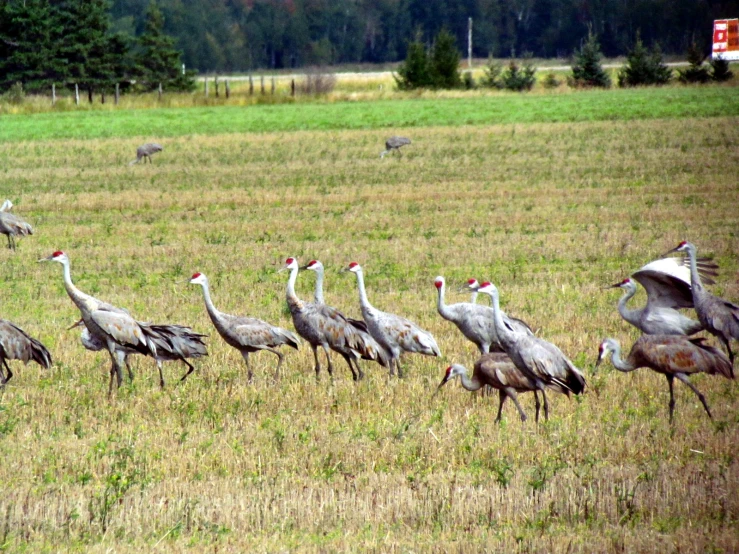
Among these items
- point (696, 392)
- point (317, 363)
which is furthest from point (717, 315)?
point (317, 363)

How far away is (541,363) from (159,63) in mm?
50494

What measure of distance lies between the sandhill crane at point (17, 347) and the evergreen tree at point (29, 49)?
45.0 meters

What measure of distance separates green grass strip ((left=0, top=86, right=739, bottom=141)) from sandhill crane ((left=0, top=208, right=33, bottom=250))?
16600 millimetres

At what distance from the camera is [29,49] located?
52.0m

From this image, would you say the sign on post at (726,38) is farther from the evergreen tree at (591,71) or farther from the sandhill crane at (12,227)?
the sandhill crane at (12,227)

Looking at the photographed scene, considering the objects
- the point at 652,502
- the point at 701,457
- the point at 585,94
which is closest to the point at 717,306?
the point at 701,457

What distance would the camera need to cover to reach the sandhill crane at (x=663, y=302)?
9727 millimetres

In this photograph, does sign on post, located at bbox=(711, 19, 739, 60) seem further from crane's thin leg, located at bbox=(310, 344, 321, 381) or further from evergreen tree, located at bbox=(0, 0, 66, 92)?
crane's thin leg, located at bbox=(310, 344, 321, 381)

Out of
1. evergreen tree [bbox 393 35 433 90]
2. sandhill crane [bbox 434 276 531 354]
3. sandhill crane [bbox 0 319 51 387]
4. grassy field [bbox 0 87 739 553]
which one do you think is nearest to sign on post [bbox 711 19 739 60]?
evergreen tree [bbox 393 35 433 90]

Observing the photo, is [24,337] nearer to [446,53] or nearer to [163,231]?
[163,231]

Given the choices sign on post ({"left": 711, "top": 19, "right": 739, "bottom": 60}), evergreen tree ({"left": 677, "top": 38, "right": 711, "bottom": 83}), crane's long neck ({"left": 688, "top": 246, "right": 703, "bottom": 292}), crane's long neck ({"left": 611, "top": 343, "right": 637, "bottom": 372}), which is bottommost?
crane's long neck ({"left": 611, "top": 343, "right": 637, "bottom": 372})

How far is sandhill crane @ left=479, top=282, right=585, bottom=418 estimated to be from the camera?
25.7 ft

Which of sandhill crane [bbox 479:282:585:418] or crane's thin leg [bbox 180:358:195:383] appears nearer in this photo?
sandhill crane [bbox 479:282:585:418]

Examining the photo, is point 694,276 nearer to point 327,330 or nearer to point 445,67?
point 327,330
